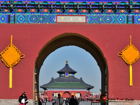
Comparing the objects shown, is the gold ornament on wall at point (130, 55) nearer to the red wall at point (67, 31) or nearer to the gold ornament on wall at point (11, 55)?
the red wall at point (67, 31)

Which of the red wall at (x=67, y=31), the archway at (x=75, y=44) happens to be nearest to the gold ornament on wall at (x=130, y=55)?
the red wall at (x=67, y=31)

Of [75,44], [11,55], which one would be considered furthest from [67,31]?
[75,44]

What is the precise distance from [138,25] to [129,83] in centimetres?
212

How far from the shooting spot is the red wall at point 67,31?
1435 centimetres

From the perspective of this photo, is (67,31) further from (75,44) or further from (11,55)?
(75,44)

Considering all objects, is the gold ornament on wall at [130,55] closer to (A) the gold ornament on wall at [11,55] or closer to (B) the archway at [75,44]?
(B) the archway at [75,44]

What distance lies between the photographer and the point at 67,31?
14508 millimetres

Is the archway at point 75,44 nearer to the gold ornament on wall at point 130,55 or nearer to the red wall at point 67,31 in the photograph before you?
the red wall at point 67,31

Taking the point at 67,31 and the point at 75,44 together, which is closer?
the point at 67,31

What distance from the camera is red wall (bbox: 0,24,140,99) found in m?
14.4

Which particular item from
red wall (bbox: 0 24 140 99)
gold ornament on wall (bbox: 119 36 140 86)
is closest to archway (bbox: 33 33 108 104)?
red wall (bbox: 0 24 140 99)

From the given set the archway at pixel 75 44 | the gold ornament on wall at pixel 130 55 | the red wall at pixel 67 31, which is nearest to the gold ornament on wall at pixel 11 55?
the red wall at pixel 67 31

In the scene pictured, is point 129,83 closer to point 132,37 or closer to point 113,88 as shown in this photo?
point 113,88

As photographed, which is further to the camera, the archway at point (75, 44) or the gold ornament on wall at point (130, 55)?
the archway at point (75, 44)
